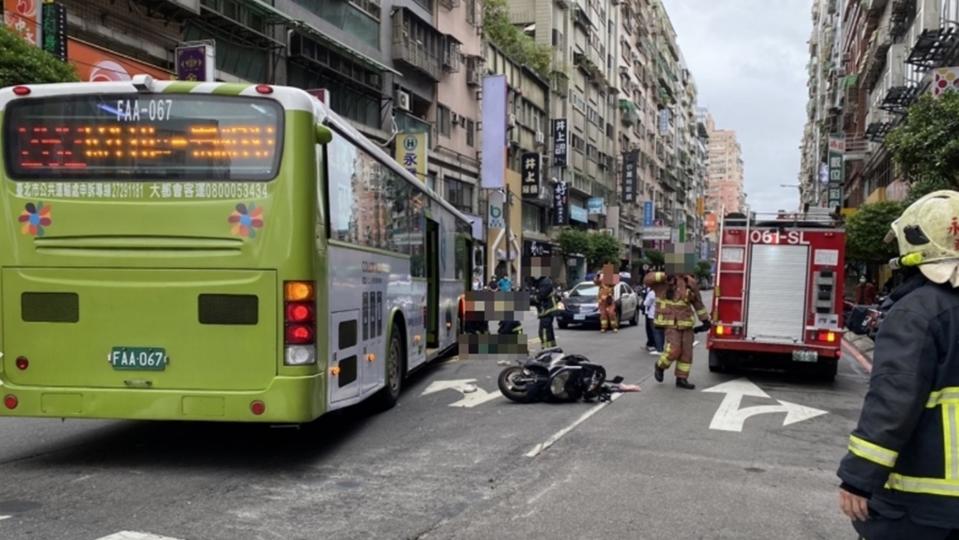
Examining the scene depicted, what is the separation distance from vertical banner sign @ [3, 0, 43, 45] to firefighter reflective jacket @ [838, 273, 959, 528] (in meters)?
15.9

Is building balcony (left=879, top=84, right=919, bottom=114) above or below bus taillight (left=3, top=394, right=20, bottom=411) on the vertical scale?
above

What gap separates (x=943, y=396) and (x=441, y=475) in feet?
14.0

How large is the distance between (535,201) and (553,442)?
1719 inches

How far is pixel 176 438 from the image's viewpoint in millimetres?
7430

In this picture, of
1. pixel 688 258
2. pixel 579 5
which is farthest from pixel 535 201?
pixel 688 258

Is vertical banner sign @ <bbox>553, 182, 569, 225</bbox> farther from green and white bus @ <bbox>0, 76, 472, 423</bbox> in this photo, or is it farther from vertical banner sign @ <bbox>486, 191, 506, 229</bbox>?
green and white bus @ <bbox>0, 76, 472, 423</bbox>

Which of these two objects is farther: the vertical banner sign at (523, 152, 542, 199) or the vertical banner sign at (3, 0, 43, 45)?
the vertical banner sign at (523, 152, 542, 199)

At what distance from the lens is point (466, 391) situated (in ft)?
34.7

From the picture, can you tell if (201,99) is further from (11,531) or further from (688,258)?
(688,258)

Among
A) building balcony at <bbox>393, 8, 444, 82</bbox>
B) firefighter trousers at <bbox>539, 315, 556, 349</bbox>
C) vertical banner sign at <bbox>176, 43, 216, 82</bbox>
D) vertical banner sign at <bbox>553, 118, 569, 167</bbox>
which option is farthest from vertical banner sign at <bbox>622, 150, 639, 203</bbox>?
firefighter trousers at <bbox>539, 315, 556, 349</bbox>

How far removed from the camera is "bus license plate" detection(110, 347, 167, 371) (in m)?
6.13

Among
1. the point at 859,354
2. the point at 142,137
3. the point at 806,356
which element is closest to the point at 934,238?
the point at 142,137

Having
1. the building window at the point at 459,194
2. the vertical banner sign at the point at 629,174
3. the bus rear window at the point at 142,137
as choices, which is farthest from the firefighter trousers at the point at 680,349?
the vertical banner sign at the point at 629,174

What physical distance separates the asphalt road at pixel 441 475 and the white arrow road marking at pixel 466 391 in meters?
0.28
